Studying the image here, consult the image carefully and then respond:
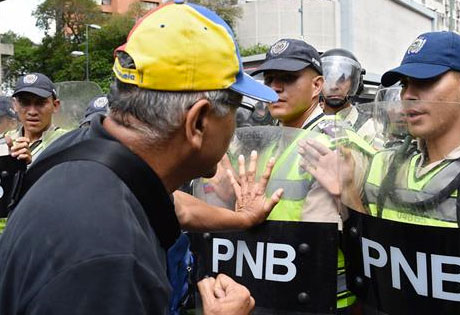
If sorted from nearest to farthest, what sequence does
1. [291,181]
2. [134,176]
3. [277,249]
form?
[134,176] < [277,249] < [291,181]

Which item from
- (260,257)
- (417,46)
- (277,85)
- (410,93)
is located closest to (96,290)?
(260,257)

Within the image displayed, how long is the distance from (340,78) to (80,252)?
13.8 ft

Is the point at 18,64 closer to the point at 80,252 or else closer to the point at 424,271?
the point at 424,271

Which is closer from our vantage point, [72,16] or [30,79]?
[30,79]

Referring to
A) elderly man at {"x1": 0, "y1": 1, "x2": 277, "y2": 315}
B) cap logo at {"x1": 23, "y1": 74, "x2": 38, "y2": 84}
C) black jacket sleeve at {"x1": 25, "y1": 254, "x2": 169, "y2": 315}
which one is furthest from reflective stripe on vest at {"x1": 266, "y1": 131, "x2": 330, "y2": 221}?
cap logo at {"x1": 23, "y1": 74, "x2": 38, "y2": 84}

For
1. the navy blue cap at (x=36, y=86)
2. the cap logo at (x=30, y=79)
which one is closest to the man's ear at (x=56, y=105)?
the navy blue cap at (x=36, y=86)

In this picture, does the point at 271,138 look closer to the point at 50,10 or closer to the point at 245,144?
the point at 245,144

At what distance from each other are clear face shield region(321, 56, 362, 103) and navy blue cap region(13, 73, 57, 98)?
2.20 meters

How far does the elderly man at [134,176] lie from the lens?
1.10 metres

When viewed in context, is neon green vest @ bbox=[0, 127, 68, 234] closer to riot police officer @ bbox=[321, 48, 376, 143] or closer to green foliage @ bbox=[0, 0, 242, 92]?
riot police officer @ bbox=[321, 48, 376, 143]

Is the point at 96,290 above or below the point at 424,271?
above

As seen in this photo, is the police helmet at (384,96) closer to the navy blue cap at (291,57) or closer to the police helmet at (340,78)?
the navy blue cap at (291,57)

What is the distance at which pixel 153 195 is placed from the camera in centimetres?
130

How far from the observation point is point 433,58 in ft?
7.37
